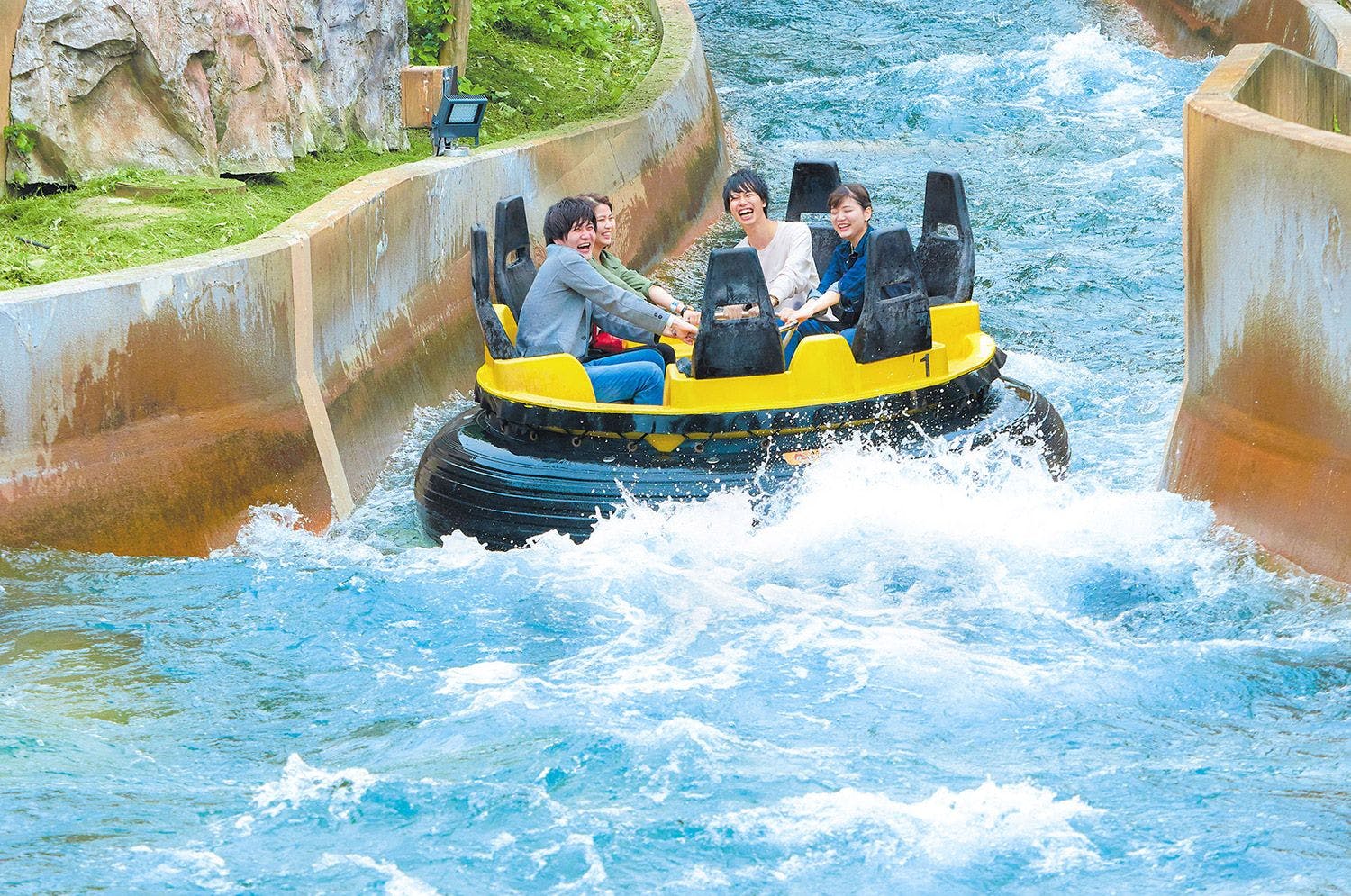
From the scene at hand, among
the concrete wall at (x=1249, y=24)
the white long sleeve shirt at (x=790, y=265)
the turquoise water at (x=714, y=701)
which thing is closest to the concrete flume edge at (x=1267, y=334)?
the turquoise water at (x=714, y=701)

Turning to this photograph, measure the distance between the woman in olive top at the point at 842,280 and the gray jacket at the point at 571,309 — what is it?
664 mm

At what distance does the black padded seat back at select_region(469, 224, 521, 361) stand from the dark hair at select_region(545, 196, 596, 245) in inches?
13.2

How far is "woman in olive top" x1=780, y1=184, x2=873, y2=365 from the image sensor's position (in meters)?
7.06

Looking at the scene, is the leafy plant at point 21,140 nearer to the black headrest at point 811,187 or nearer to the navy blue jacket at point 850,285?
the black headrest at point 811,187

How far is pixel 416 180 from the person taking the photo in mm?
8484

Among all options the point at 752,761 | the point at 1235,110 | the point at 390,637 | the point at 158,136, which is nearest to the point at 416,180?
the point at 158,136

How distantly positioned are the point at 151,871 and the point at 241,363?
309 centimetres

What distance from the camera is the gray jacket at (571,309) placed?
680 centimetres

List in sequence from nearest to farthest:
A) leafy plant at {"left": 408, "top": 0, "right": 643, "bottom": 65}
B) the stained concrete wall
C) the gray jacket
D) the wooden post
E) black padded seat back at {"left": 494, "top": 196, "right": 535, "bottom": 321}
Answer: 1. the gray jacket
2. black padded seat back at {"left": 494, "top": 196, "right": 535, "bottom": 321}
3. the stained concrete wall
4. the wooden post
5. leafy plant at {"left": 408, "top": 0, "right": 643, "bottom": 65}

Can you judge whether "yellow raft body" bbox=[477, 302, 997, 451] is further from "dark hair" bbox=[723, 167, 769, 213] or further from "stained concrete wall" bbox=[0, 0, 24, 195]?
"stained concrete wall" bbox=[0, 0, 24, 195]

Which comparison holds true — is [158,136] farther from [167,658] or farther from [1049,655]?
[1049,655]

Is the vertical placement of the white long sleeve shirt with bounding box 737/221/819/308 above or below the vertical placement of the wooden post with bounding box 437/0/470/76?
below

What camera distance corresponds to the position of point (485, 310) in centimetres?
697

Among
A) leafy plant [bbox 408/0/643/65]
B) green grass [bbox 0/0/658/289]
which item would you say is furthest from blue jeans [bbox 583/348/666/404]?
leafy plant [bbox 408/0/643/65]
